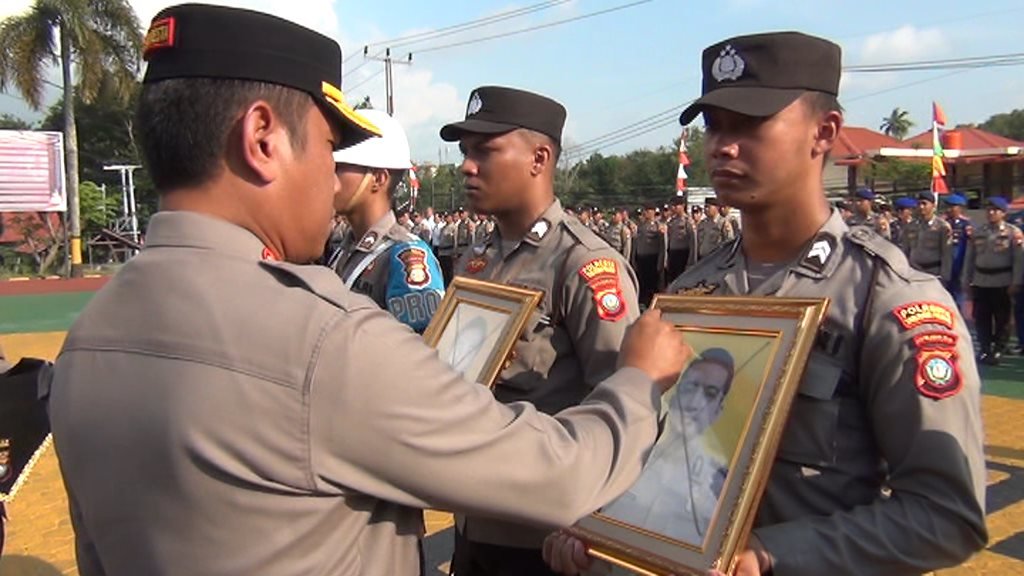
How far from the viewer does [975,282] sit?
10125 millimetres

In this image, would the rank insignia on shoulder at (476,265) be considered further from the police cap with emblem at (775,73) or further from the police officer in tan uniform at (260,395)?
the police officer in tan uniform at (260,395)

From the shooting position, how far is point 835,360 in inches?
65.9

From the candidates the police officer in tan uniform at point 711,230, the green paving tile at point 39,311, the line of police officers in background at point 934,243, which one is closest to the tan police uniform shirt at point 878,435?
the line of police officers in background at point 934,243

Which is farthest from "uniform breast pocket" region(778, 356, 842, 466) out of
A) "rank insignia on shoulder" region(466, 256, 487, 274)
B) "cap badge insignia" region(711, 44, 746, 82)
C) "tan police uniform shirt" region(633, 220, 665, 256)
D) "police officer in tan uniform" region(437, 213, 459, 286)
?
"police officer in tan uniform" region(437, 213, 459, 286)

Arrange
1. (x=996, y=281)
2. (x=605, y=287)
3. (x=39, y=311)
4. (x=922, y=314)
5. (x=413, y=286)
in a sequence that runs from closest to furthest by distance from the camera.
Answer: (x=922, y=314), (x=605, y=287), (x=413, y=286), (x=996, y=281), (x=39, y=311)

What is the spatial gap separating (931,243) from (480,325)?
11.8m

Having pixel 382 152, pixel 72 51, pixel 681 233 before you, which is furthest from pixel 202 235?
pixel 72 51

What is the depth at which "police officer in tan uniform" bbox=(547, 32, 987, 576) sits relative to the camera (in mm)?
1550

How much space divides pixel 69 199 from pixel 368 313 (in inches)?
1067

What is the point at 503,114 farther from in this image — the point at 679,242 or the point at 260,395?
the point at 679,242

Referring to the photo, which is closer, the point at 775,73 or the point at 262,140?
the point at 262,140

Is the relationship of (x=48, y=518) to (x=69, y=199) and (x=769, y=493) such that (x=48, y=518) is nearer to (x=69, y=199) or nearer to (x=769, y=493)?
(x=769, y=493)

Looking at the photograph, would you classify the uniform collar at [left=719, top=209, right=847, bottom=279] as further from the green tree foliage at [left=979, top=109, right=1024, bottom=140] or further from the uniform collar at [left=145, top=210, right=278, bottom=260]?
the green tree foliage at [left=979, top=109, right=1024, bottom=140]

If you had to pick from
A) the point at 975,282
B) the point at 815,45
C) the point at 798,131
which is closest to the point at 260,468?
the point at 798,131
